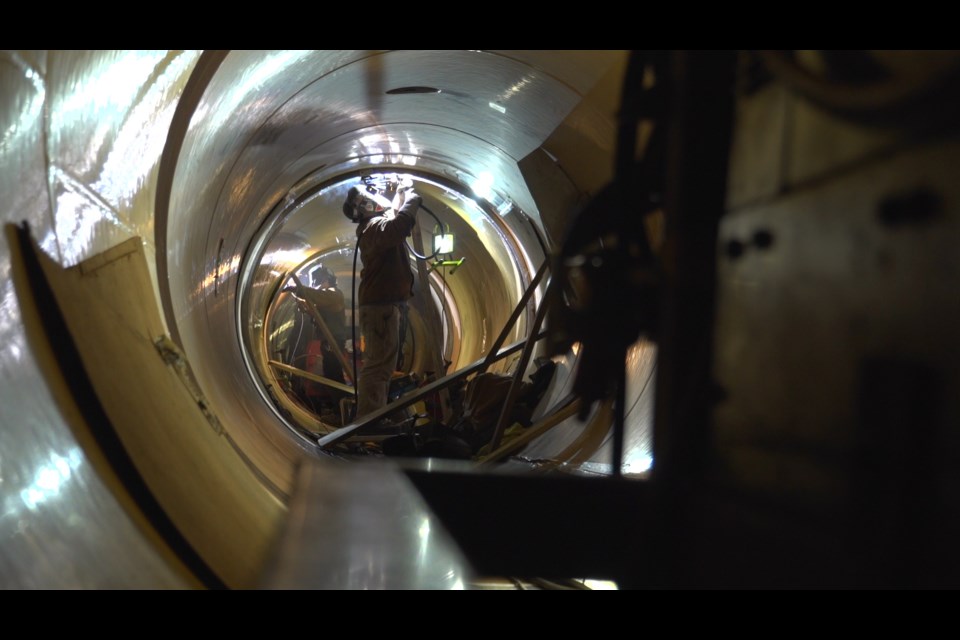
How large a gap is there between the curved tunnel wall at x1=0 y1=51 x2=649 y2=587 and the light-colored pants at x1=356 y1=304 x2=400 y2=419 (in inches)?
48.6

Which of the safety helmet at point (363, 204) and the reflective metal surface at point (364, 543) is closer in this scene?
the reflective metal surface at point (364, 543)

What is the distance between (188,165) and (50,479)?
116 cm

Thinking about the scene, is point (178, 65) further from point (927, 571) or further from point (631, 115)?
point (927, 571)

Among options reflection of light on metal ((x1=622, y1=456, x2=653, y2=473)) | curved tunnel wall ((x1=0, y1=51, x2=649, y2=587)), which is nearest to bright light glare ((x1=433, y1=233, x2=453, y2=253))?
curved tunnel wall ((x1=0, y1=51, x2=649, y2=587))

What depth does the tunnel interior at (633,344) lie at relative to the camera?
111 centimetres

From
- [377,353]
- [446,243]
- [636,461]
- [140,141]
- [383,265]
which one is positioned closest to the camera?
[140,141]

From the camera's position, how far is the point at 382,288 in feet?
18.0

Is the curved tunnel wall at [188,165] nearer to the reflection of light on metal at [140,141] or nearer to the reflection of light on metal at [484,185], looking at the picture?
the reflection of light on metal at [140,141]

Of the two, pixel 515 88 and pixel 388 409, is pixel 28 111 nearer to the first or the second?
pixel 515 88

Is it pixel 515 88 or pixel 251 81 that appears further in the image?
pixel 515 88

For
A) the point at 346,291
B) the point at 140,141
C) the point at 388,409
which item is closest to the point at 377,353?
the point at 388,409

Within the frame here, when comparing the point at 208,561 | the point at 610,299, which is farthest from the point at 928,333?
the point at 208,561

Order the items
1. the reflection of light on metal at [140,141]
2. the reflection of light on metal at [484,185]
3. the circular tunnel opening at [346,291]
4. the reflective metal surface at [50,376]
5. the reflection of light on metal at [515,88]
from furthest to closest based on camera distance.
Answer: the circular tunnel opening at [346,291], the reflection of light on metal at [484,185], the reflection of light on metal at [515,88], the reflection of light on metal at [140,141], the reflective metal surface at [50,376]

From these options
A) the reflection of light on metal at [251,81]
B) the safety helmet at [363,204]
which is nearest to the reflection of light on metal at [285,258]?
the safety helmet at [363,204]
